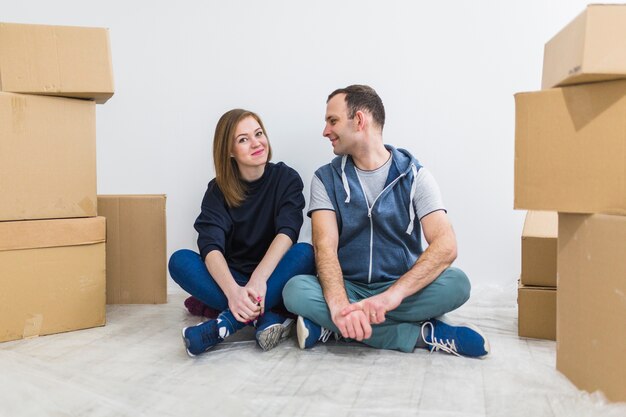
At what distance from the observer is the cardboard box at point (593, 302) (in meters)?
1.09

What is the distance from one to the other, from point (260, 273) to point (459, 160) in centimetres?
80

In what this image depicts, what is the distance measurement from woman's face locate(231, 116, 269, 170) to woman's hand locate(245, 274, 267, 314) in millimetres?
355

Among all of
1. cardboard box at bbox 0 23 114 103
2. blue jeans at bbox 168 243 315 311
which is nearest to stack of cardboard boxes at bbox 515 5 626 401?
blue jeans at bbox 168 243 315 311

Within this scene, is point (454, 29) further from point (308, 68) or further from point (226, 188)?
point (226, 188)

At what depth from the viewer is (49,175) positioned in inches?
65.3

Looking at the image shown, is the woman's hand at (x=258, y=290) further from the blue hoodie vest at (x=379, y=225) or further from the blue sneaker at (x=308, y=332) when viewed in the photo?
the blue hoodie vest at (x=379, y=225)

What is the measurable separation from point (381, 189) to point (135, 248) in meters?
0.87

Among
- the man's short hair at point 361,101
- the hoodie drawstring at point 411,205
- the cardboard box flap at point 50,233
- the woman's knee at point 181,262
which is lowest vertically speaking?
the woman's knee at point 181,262

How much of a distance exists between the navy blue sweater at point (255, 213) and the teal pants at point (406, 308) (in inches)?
12.9

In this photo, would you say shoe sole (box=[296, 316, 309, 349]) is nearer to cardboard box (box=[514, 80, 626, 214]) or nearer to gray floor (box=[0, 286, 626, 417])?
gray floor (box=[0, 286, 626, 417])

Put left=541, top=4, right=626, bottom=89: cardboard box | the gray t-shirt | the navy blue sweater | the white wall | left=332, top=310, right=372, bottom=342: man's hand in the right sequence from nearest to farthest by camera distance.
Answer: left=541, top=4, right=626, bottom=89: cardboard box, left=332, top=310, right=372, bottom=342: man's hand, the gray t-shirt, the navy blue sweater, the white wall

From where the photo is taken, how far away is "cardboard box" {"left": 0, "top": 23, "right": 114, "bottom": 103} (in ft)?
5.25

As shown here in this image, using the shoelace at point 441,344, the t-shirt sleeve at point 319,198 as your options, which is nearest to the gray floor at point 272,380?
the shoelace at point 441,344

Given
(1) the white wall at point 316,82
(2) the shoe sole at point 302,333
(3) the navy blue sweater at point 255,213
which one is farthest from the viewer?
(1) the white wall at point 316,82
